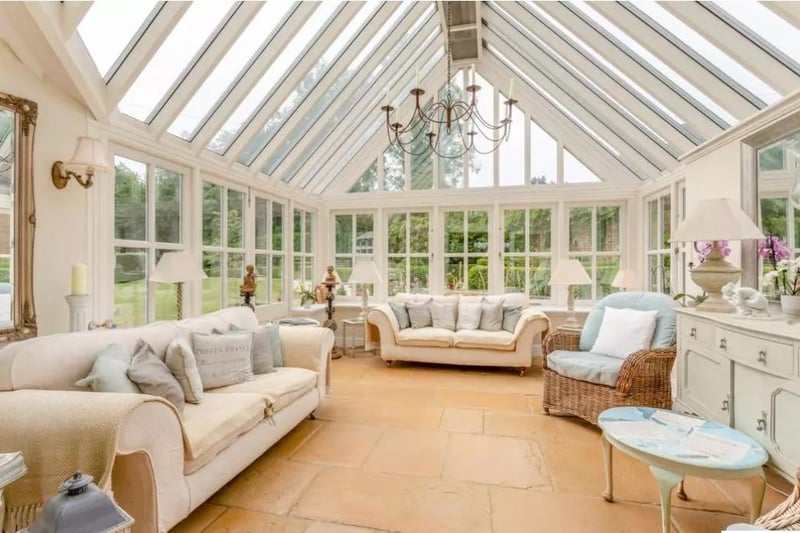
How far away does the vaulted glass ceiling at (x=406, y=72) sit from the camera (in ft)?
8.30

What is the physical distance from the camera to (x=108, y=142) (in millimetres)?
2859

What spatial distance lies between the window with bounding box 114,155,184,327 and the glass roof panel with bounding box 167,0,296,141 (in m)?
0.44

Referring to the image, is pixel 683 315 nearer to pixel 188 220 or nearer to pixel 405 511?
pixel 405 511

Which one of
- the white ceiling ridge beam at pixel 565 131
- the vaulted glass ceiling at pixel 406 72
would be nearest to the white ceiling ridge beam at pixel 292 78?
the vaulted glass ceiling at pixel 406 72

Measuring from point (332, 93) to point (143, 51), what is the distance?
2.04 meters

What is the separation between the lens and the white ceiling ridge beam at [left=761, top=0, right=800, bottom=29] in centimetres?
202

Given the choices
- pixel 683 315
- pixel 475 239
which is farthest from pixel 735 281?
pixel 475 239

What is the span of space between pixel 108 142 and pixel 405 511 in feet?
9.98

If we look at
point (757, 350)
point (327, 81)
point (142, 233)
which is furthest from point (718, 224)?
point (142, 233)

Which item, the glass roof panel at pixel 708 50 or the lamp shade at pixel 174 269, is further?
the lamp shade at pixel 174 269

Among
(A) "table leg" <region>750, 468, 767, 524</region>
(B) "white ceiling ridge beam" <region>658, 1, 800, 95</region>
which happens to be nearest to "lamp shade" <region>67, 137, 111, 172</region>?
(B) "white ceiling ridge beam" <region>658, 1, 800, 95</region>

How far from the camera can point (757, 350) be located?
1.99m

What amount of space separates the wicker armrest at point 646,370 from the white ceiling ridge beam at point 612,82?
1985 millimetres

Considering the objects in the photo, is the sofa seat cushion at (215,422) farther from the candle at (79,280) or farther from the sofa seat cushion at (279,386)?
the candle at (79,280)
